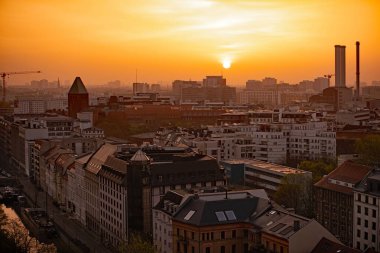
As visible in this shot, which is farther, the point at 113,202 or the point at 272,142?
the point at 272,142

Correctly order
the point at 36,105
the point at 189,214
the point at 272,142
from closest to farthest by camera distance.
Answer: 1. the point at 189,214
2. the point at 272,142
3. the point at 36,105

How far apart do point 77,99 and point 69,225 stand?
29485 millimetres

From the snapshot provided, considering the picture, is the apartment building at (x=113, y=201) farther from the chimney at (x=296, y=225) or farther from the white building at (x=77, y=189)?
the chimney at (x=296, y=225)

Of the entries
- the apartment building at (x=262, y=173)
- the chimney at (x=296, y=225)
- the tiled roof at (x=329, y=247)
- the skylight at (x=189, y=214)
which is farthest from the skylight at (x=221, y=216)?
the apartment building at (x=262, y=173)

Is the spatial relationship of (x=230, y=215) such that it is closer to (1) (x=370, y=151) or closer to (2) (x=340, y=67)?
(1) (x=370, y=151)

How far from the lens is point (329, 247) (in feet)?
49.4

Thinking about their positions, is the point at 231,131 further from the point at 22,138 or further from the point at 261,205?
the point at 261,205

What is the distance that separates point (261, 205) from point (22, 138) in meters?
25.4

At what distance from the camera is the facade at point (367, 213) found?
59.2 feet

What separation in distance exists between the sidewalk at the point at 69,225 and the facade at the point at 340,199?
7.11 m

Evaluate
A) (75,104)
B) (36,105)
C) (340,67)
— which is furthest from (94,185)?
(340,67)

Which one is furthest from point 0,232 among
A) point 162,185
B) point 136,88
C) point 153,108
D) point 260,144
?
point 136,88

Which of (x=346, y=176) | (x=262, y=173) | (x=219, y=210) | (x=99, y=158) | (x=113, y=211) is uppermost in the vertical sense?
(x=99, y=158)

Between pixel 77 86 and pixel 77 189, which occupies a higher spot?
pixel 77 86
